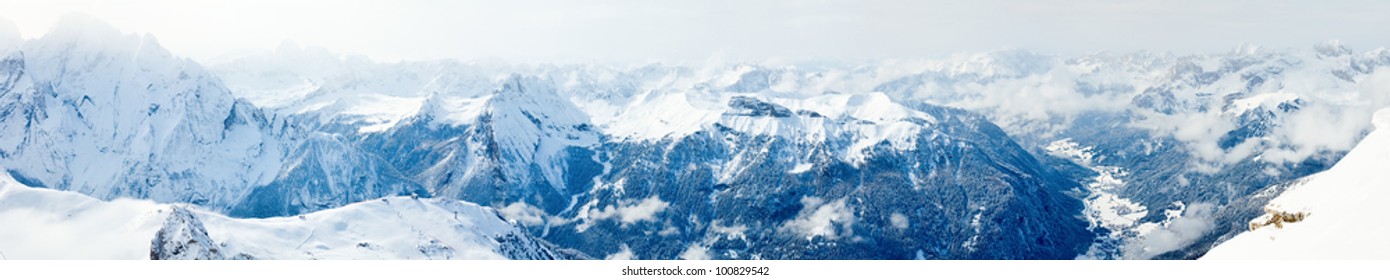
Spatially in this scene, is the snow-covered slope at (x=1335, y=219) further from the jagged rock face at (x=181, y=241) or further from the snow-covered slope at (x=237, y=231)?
the snow-covered slope at (x=237, y=231)

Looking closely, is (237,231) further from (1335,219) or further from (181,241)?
(1335,219)

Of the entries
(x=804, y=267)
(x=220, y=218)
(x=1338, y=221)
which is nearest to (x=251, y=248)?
(x=220, y=218)

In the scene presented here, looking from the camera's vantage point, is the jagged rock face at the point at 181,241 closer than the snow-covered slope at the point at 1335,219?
No

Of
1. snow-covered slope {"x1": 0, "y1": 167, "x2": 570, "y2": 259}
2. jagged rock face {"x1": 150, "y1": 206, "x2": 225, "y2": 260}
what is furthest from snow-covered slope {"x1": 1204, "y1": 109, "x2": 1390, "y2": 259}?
snow-covered slope {"x1": 0, "y1": 167, "x2": 570, "y2": 259}

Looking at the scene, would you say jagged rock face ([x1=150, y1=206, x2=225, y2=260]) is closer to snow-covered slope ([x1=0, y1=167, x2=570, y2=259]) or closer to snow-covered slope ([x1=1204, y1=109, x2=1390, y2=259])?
snow-covered slope ([x1=0, y1=167, x2=570, y2=259])

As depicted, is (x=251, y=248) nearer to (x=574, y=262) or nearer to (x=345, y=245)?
(x=345, y=245)

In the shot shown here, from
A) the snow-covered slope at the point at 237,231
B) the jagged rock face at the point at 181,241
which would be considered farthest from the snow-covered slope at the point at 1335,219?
the snow-covered slope at the point at 237,231

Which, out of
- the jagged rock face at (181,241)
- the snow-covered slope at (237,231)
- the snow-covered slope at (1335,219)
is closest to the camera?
the snow-covered slope at (1335,219)
